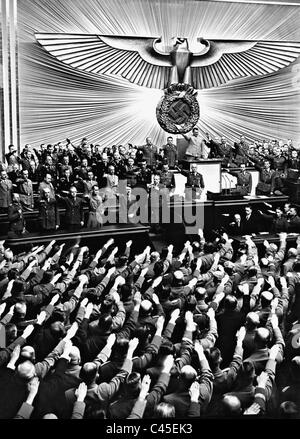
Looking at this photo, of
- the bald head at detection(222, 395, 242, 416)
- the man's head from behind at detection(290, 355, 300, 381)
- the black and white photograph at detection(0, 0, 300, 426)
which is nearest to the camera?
the bald head at detection(222, 395, 242, 416)

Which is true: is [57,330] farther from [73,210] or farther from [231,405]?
[73,210]

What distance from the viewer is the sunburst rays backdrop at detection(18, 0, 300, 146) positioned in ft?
49.3

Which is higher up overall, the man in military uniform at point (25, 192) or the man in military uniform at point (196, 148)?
the man in military uniform at point (196, 148)

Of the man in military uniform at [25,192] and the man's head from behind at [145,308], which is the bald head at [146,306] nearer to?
the man's head from behind at [145,308]

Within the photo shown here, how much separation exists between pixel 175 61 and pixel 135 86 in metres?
1.26

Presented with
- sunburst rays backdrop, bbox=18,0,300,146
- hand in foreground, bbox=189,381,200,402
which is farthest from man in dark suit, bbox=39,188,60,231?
hand in foreground, bbox=189,381,200,402

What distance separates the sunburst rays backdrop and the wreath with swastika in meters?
0.23

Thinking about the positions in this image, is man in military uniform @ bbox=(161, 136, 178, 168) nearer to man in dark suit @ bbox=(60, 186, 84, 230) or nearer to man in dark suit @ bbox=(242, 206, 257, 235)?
man in dark suit @ bbox=(242, 206, 257, 235)

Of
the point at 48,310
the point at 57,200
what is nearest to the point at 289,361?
the point at 48,310

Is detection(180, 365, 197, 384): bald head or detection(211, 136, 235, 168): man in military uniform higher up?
detection(211, 136, 235, 168): man in military uniform

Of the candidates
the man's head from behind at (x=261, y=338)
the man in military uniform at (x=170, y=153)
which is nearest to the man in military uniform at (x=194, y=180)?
the man in military uniform at (x=170, y=153)

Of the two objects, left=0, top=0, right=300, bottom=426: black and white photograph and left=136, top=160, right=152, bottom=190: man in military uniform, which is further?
left=136, top=160, right=152, bottom=190: man in military uniform

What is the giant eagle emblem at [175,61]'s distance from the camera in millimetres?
15391

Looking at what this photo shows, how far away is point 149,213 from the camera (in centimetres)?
1178
